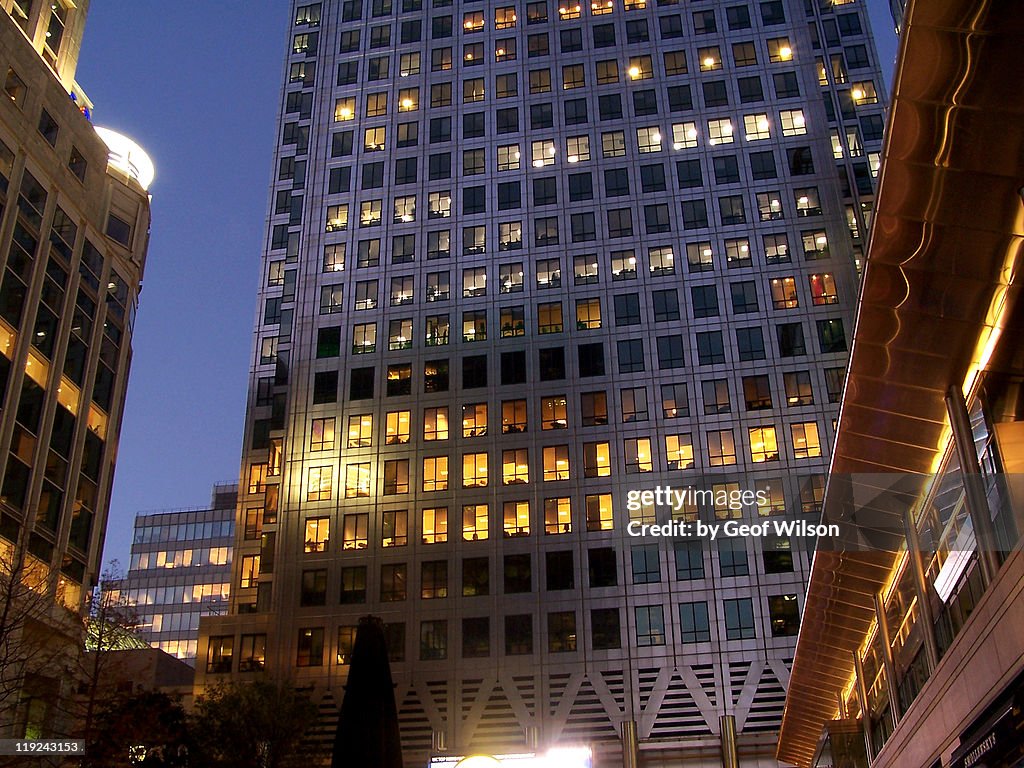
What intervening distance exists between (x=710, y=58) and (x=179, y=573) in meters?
94.8

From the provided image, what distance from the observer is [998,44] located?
10211 mm

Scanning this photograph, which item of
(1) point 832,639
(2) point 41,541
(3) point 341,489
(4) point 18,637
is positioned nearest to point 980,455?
(1) point 832,639

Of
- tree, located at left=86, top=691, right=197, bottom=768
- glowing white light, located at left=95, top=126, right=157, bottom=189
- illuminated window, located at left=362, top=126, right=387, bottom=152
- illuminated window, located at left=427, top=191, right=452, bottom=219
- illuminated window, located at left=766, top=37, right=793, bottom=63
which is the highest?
illuminated window, located at left=766, top=37, right=793, bottom=63

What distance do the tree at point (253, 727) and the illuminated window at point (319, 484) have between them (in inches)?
602

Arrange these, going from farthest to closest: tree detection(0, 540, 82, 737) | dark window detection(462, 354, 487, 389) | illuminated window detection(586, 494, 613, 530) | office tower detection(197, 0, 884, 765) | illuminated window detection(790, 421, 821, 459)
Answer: dark window detection(462, 354, 487, 389)
illuminated window detection(586, 494, 613, 530)
illuminated window detection(790, 421, 821, 459)
office tower detection(197, 0, 884, 765)
tree detection(0, 540, 82, 737)

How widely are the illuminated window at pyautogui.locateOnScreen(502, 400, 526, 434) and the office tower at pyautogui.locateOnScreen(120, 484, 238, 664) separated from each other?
70.9 m

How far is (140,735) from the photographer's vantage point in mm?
36438

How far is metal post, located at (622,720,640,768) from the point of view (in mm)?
55906

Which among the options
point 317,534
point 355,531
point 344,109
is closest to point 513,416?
point 355,531

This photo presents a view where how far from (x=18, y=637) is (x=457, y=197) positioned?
148 feet

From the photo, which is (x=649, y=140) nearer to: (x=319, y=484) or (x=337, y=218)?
(x=337, y=218)

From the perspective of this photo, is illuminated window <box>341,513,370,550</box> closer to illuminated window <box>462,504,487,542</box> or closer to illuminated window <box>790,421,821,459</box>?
illuminated window <box>462,504,487,542</box>

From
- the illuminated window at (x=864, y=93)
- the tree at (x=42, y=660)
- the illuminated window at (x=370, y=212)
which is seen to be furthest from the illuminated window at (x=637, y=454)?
the illuminated window at (x=864, y=93)

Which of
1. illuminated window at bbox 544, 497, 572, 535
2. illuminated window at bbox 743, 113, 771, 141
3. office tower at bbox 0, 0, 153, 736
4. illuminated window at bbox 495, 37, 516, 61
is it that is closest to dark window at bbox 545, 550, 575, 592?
illuminated window at bbox 544, 497, 572, 535
